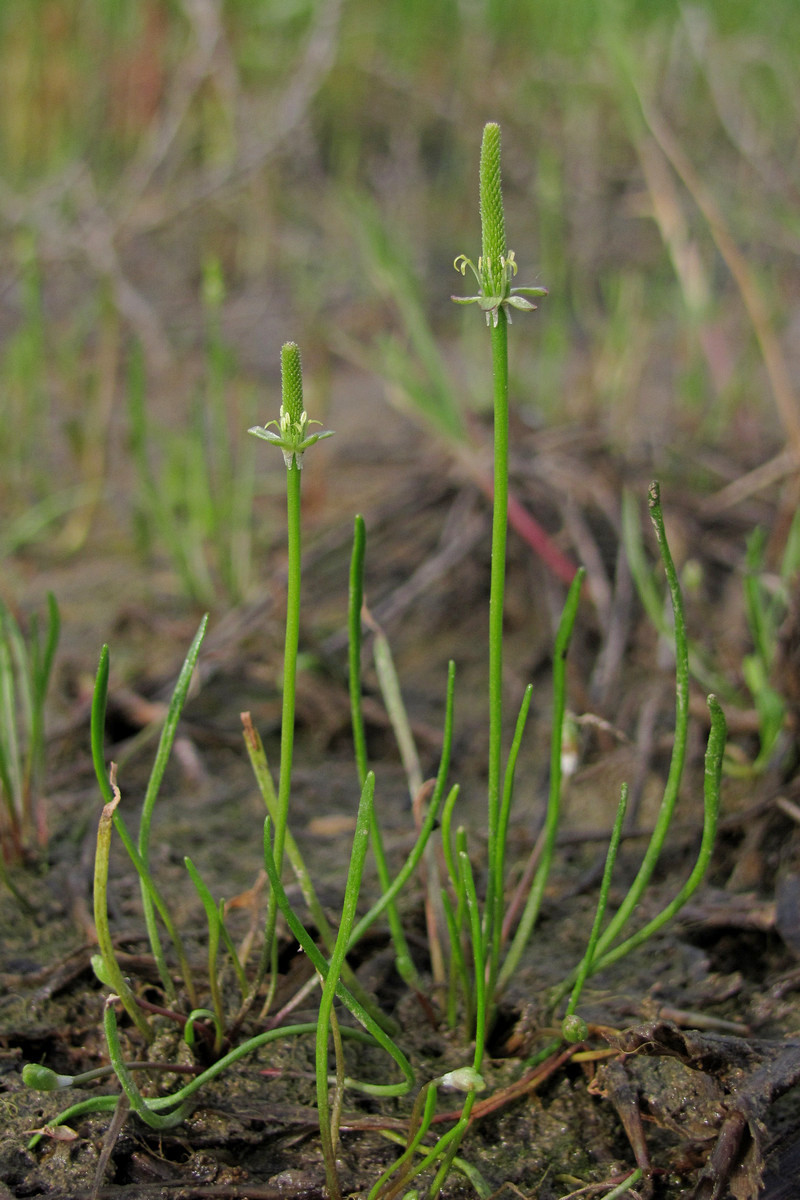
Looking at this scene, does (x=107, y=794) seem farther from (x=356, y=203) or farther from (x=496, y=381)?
(x=356, y=203)

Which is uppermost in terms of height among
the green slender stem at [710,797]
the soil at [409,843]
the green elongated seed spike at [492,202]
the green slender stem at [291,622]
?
the green elongated seed spike at [492,202]

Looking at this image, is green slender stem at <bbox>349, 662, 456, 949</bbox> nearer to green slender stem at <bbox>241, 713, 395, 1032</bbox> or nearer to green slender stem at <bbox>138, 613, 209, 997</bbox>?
green slender stem at <bbox>241, 713, 395, 1032</bbox>

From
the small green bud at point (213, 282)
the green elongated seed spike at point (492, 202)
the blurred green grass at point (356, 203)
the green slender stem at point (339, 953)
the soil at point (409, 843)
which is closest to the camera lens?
the green elongated seed spike at point (492, 202)

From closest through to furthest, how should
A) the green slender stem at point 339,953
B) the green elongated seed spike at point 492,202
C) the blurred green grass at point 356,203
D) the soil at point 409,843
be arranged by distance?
the green elongated seed spike at point 492,202, the green slender stem at point 339,953, the soil at point 409,843, the blurred green grass at point 356,203

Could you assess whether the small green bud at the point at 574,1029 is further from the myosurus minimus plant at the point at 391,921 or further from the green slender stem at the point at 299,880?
the green slender stem at the point at 299,880

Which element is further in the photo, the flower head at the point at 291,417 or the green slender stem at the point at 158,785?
the green slender stem at the point at 158,785

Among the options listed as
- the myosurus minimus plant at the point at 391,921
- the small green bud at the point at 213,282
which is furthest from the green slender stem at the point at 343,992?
the small green bud at the point at 213,282

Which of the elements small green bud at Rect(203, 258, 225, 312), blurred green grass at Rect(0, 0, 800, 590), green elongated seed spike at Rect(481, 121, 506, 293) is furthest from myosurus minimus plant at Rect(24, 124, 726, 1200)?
blurred green grass at Rect(0, 0, 800, 590)

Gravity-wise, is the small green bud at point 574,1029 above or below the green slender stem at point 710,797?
below
